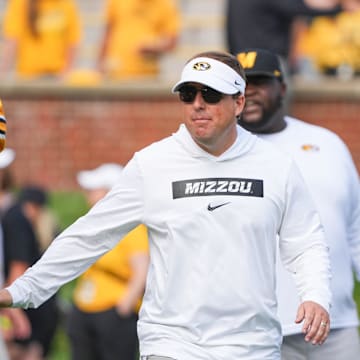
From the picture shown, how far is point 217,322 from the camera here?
21.2 ft

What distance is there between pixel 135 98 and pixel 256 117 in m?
7.10

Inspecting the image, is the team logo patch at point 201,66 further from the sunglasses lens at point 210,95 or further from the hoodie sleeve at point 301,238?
the hoodie sleeve at point 301,238

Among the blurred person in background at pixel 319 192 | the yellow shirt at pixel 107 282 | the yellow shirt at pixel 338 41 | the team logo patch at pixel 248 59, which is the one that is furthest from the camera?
the yellow shirt at pixel 338 41

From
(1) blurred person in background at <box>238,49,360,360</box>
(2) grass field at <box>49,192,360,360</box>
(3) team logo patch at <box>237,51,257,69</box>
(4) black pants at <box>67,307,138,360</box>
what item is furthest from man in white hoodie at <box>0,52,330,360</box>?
(2) grass field at <box>49,192,360,360</box>

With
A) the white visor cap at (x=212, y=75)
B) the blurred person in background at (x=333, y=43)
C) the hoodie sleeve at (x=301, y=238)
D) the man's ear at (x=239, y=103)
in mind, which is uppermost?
the white visor cap at (x=212, y=75)

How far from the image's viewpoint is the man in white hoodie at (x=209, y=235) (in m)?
6.46

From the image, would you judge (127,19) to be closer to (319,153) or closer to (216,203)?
(319,153)

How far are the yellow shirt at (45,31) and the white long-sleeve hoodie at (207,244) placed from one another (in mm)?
8256

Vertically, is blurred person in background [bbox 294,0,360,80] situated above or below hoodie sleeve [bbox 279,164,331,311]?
below

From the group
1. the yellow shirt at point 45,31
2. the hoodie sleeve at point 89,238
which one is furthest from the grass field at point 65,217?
the hoodie sleeve at point 89,238

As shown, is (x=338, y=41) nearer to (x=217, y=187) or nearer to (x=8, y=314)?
(x=8, y=314)

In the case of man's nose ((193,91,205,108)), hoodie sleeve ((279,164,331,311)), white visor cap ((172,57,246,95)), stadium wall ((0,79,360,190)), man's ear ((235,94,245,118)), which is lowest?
stadium wall ((0,79,360,190))

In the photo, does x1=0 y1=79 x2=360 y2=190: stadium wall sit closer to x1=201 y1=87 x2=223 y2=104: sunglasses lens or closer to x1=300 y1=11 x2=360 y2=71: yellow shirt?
x1=300 y1=11 x2=360 y2=71: yellow shirt

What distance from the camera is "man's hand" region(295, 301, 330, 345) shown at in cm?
625
